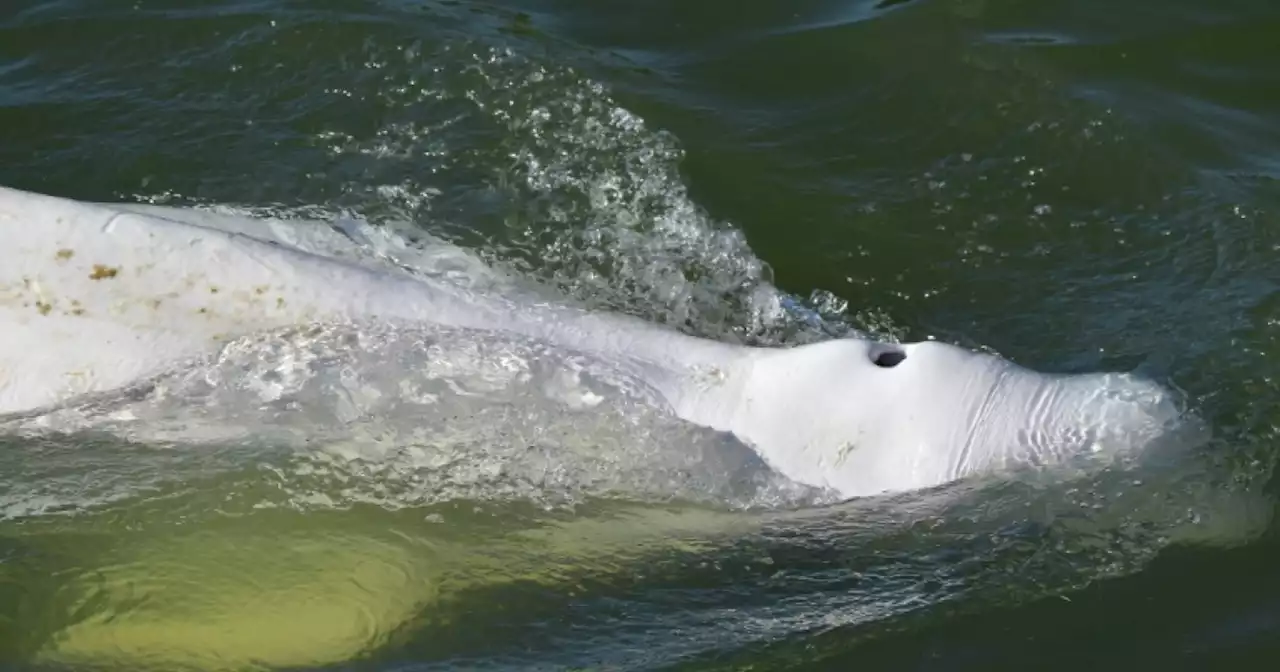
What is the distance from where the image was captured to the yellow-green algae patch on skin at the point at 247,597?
3.94m

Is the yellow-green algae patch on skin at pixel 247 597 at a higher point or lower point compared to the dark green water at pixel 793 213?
lower

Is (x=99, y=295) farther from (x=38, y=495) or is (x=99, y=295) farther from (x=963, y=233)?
(x=963, y=233)

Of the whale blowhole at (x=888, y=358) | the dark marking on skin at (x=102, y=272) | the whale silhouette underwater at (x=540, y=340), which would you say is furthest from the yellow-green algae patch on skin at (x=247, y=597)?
the whale blowhole at (x=888, y=358)

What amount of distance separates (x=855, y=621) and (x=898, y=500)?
0.36m

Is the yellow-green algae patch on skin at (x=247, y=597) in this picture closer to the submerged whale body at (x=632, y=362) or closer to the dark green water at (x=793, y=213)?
the dark green water at (x=793, y=213)

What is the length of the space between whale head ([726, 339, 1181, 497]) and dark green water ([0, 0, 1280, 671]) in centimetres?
11

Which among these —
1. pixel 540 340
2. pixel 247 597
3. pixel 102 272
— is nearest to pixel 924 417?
pixel 540 340

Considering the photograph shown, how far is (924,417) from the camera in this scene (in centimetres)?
403

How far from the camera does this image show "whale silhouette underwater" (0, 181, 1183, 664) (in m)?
4.01

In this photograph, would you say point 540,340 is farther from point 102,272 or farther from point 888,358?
point 102,272

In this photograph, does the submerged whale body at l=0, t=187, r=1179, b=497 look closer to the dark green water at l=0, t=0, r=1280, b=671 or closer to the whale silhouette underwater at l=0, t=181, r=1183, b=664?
the whale silhouette underwater at l=0, t=181, r=1183, b=664

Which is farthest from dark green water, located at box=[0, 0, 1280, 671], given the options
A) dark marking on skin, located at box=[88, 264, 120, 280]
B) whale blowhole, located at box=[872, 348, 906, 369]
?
dark marking on skin, located at box=[88, 264, 120, 280]

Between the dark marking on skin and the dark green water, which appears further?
the dark marking on skin

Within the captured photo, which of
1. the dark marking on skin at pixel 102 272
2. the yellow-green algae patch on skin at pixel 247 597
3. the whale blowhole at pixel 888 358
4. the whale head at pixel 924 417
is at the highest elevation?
the dark marking on skin at pixel 102 272
